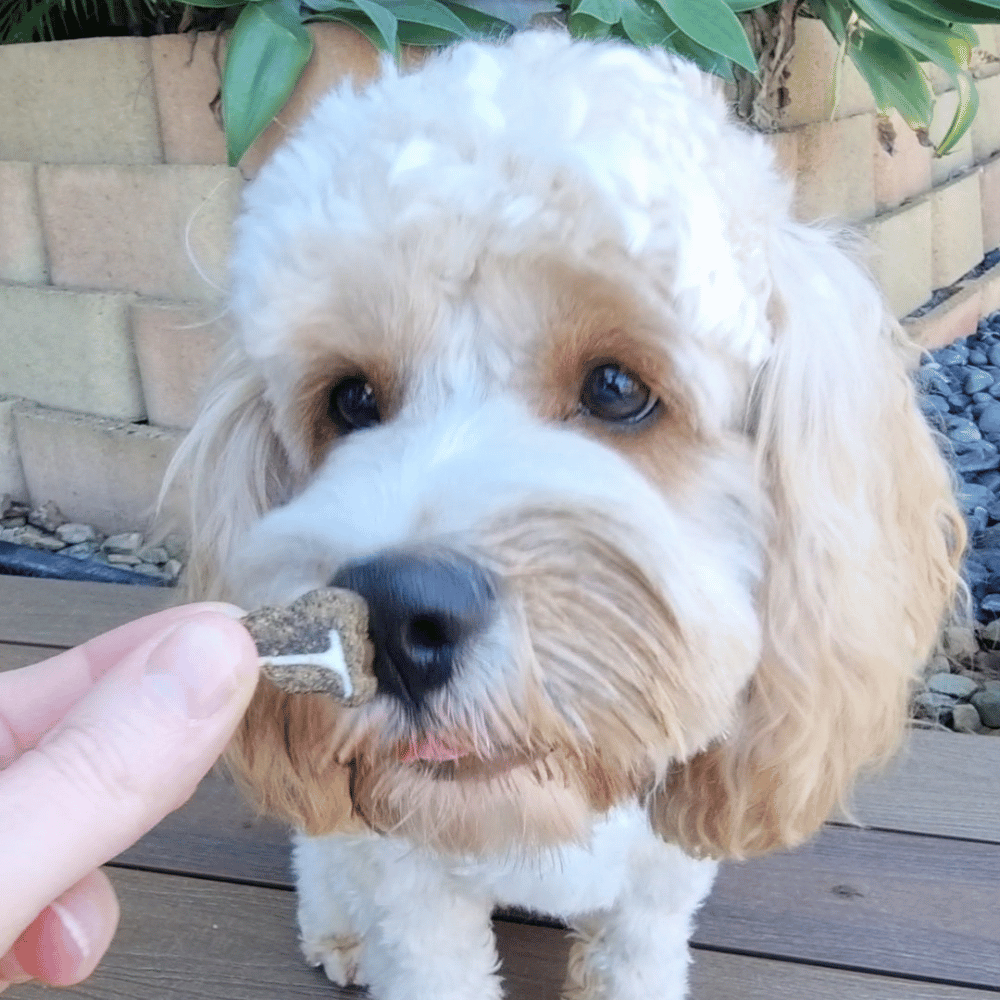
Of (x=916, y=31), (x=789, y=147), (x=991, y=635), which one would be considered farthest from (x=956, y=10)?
(x=991, y=635)

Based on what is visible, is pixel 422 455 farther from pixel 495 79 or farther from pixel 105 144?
pixel 105 144

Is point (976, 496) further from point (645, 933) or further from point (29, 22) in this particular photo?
point (29, 22)

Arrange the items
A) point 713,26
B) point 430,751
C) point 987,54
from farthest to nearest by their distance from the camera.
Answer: point 987,54 < point 713,26 < point 430,751

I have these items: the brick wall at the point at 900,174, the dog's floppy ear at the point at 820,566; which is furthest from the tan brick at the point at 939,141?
the dog's floppy ear at the point at 820,566

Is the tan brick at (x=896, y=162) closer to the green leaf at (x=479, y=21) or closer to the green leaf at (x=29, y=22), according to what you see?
the green leaf at (x=479, y=21)

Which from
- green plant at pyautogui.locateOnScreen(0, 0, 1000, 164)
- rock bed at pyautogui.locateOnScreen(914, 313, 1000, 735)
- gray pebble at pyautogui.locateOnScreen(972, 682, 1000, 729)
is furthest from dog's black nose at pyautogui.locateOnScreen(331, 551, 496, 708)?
gray pebble at pyautogui.locateOnScreen(972, 682, 1000, 729)
